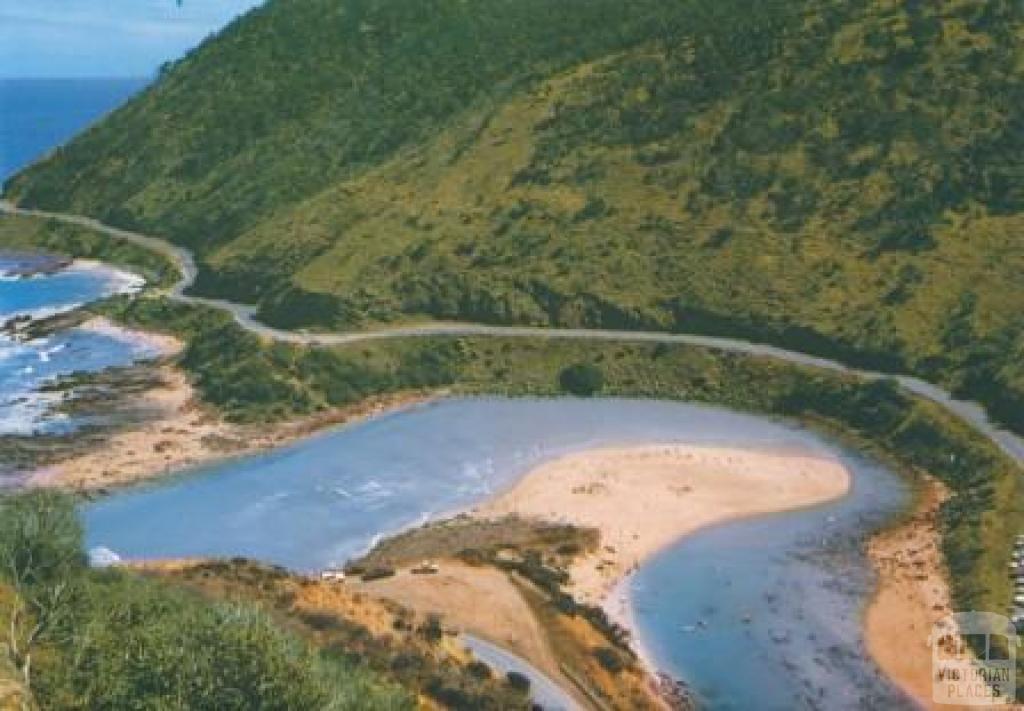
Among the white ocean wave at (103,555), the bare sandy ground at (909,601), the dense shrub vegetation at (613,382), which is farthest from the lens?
the dense shrub vegetation at (613,382)

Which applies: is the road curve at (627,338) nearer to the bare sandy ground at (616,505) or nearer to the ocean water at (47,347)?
the bare sandy ground at (616,505)

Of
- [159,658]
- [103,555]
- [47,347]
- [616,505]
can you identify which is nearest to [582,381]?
[616,505]

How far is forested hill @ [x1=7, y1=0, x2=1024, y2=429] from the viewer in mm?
108312

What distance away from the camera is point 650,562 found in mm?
72312

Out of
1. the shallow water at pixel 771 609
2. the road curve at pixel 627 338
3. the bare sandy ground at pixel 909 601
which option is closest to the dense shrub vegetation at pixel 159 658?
the shallow water at pixel 771 609

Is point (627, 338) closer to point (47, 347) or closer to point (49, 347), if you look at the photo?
point (49, 347)

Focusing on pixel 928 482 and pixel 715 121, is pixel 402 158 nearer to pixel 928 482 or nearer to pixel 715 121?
pixel 715 121

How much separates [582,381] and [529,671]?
181 feet

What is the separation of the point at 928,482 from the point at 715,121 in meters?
58.3

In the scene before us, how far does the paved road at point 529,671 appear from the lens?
169ft

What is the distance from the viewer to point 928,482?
279 feet

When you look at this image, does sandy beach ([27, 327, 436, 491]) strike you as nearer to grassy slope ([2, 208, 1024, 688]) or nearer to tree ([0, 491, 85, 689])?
grassy slope ([2, 208, 1024, 688])

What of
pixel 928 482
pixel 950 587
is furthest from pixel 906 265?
pixel 950 587

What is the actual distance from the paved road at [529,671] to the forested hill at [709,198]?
157 ft
